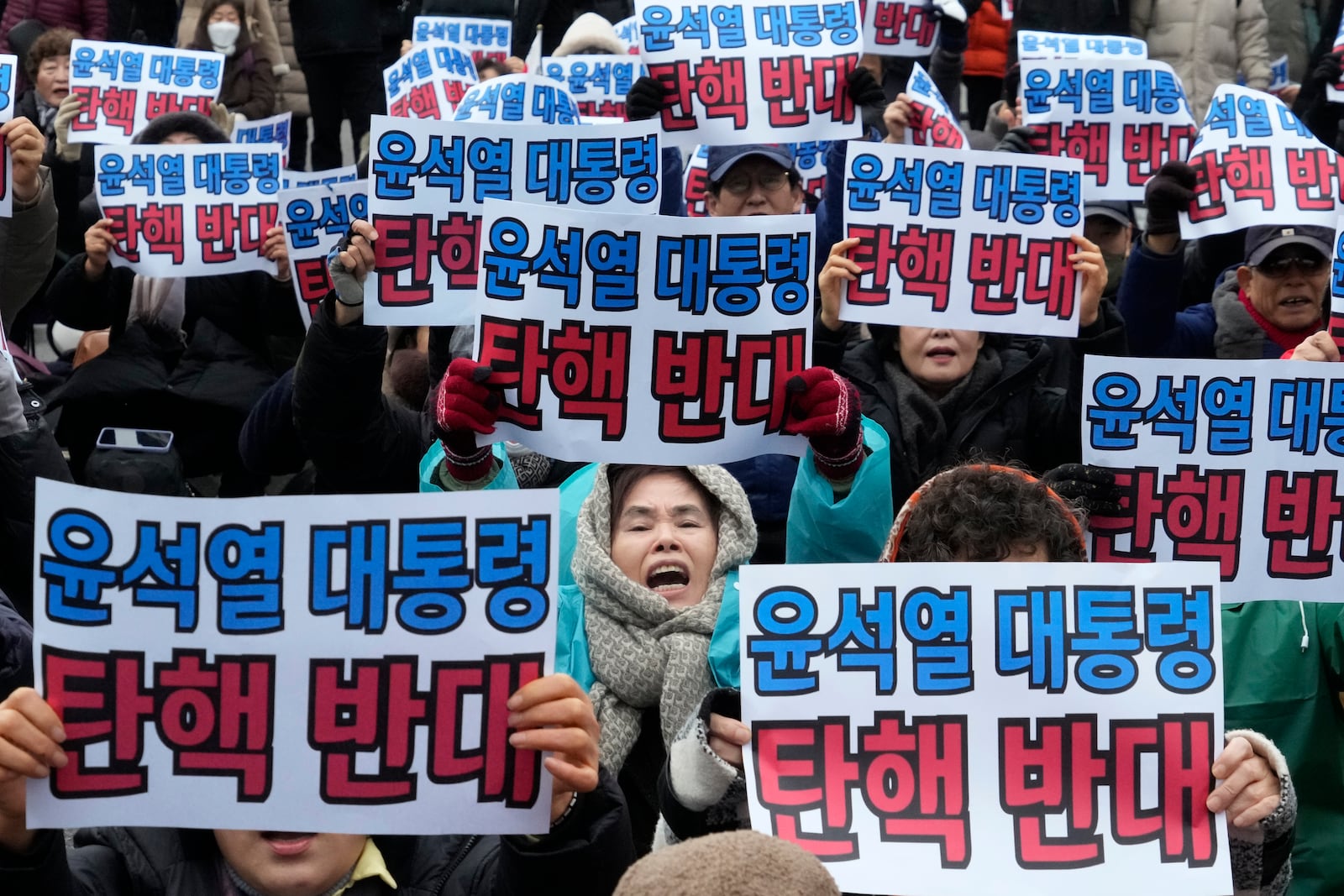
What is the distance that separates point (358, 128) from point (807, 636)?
8227 millimetres

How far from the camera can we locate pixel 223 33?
1061 centimetres

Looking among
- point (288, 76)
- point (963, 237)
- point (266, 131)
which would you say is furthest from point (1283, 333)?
point (288, 76)

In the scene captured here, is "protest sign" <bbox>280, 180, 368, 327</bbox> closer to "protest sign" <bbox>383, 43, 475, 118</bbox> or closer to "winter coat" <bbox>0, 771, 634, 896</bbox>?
"protest sign" <bbox>383, 43, 475, 118</bbox>

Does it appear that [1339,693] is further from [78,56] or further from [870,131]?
[78,56]

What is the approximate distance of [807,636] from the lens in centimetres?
295

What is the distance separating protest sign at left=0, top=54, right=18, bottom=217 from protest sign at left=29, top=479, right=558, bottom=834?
136 inches

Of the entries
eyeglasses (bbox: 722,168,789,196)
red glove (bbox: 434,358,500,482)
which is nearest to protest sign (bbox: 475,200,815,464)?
red glove (bbox: 434,358,500,482)

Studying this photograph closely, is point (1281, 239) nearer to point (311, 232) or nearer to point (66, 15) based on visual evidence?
point (311, 232)

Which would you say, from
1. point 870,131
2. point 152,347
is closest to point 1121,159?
point 870,131

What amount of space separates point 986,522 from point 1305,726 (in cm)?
92

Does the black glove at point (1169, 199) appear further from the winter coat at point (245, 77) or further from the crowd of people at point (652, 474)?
the winter coat at point (245, 77)

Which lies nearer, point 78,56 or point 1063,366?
point 1063,366

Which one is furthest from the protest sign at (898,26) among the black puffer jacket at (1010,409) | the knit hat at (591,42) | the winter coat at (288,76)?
the winter coat at (288,76)

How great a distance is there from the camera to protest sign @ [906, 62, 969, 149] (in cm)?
675
